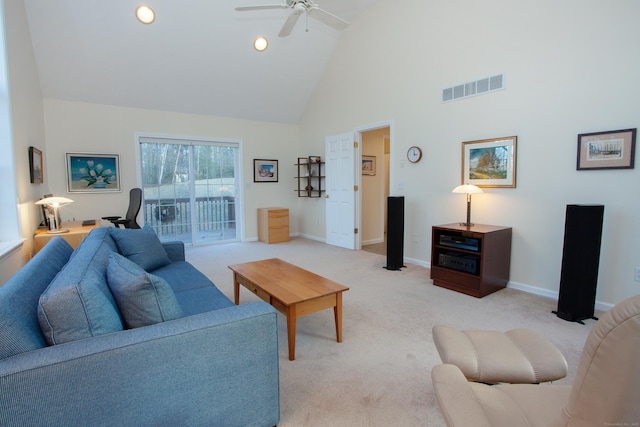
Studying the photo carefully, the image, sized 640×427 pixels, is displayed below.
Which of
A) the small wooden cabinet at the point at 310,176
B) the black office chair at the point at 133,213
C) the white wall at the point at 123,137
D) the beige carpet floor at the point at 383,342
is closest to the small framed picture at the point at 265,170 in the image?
the white wall at the point at 123,137

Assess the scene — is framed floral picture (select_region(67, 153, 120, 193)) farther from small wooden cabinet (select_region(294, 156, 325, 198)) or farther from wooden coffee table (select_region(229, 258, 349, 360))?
wooden coffee table (select_region(229, 258, 349, 360))

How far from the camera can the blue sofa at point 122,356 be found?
1.06 meters

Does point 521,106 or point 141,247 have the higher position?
point 521,106

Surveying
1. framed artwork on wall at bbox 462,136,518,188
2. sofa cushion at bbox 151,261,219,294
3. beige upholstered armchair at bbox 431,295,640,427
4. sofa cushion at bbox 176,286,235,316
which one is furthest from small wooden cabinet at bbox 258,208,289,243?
beige upholstered armchair at bbox 431,295,640,427

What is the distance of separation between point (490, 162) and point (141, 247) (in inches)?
150

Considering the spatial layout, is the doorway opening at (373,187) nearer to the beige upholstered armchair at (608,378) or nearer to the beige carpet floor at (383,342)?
the beige carpet floor at (383,342)

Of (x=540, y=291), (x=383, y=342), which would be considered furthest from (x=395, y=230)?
(x=383, y=342)

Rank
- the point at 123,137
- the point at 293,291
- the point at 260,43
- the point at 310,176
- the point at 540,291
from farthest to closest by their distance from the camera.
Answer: the point at 310,176 → the point at 123,137 → the point at 260,43 → the point at 540,291 → the point at 293,291

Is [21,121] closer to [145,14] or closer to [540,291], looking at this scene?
[145,14]

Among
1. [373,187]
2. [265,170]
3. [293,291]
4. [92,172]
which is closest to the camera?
[293,291]

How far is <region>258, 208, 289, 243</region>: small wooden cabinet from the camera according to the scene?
646 cm

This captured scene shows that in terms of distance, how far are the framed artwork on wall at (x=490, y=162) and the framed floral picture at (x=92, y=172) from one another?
539 cm

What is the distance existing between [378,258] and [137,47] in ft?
15.5

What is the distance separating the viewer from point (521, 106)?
11.3 feet
